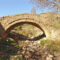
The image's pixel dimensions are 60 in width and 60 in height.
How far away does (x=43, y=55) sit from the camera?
675cm

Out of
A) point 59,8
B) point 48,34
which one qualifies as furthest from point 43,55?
point 48,34

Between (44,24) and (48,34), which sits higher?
(44,24)

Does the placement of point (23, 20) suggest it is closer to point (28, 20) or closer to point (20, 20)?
point (20, 20)

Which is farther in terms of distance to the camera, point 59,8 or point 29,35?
point 29,35

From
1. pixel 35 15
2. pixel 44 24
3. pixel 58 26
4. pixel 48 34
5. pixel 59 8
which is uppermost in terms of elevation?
pixel 35 15

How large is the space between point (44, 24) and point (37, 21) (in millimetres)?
796

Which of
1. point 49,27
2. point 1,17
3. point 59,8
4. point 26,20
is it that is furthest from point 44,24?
point 59,8

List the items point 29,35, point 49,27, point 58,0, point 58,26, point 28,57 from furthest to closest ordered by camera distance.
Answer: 1. point 29,35
2. point 49,27
3. point 28,57
4. point 58,0
5. point 58,26

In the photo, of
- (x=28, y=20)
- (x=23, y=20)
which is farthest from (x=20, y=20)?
(x=28, y=20)

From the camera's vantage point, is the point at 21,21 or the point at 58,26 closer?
the point at 58,26

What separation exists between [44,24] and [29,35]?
6420mm

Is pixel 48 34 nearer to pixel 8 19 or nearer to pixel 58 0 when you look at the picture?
pixel 8 19

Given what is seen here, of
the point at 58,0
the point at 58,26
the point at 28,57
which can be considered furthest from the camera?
the point at 28,57

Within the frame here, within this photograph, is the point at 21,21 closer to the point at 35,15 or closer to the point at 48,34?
the point at 35,15
